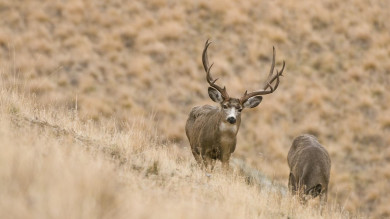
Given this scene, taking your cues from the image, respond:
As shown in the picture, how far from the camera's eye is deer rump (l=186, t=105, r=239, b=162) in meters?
10.3

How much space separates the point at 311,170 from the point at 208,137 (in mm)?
2024

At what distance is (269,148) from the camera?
1691cm

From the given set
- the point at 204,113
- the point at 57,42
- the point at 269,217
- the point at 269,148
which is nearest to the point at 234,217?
the point at 269,217

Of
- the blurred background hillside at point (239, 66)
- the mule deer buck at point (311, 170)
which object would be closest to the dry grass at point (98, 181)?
the mule deer buck at point (311, 170)

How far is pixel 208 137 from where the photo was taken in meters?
10.5

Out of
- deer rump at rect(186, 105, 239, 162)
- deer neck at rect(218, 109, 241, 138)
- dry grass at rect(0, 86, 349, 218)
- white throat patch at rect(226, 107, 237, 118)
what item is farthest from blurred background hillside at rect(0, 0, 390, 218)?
dry grass at rect(0, 86, 349, 218)

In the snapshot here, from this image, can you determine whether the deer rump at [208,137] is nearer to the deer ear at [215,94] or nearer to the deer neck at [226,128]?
the deer neck at [226,128]

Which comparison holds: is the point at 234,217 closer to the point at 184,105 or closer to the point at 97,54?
the point at 184,105

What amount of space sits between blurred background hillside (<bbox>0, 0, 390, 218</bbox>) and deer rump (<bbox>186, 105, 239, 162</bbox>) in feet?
15.2

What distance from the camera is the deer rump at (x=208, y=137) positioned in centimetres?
1034

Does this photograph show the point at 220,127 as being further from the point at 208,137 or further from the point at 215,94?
the point at 215,94

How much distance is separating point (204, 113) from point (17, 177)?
724cm

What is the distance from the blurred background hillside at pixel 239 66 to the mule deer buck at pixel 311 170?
377 centimetres

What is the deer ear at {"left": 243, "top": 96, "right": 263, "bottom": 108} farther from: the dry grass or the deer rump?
the dry grass
